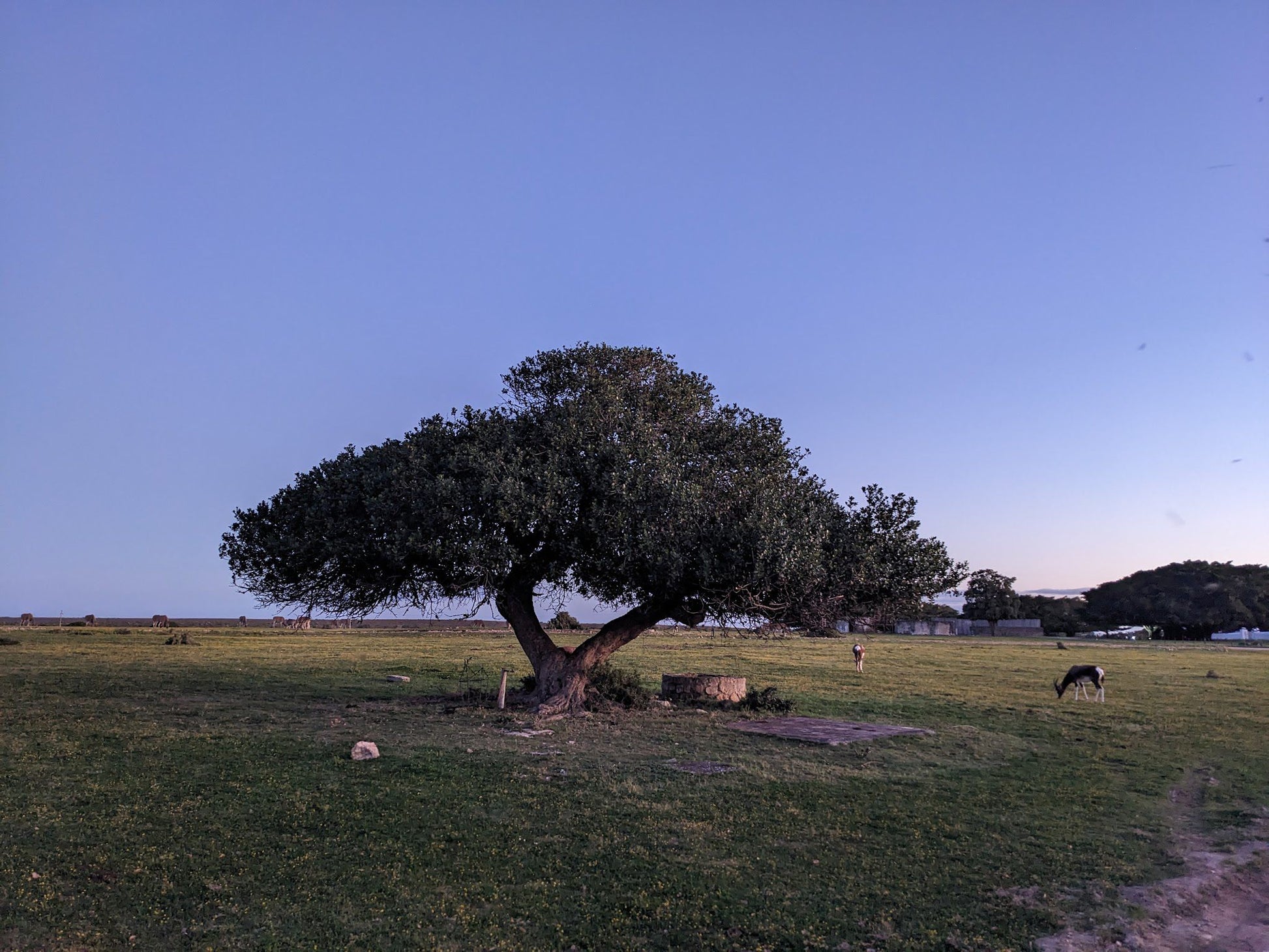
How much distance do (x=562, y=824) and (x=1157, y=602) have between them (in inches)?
6224

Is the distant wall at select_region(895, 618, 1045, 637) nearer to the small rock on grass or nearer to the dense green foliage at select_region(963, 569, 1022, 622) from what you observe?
the dense green foliage at select_region(963, 569, 1022, 622)

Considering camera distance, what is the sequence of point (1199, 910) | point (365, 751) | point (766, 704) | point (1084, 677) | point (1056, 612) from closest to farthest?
point (1199, 910) < point (365, 751) < point (766, 704) < point (1084, 677) < point (1056, 612)

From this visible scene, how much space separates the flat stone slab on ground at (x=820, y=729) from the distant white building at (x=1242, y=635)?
12564 cm

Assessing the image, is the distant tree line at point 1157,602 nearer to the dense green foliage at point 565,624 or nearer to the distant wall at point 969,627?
the distant wall at point 969,627

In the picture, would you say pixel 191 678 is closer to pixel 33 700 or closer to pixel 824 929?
pixel 33 700

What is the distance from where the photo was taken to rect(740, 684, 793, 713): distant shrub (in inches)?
1046

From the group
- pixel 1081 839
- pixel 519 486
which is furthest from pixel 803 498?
pixel 1081 839

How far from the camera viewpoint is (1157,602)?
142 metres

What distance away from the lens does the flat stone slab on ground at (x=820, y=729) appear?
70.1 feet

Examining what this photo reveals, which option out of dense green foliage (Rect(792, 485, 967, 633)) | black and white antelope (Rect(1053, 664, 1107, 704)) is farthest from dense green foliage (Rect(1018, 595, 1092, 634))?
dense green foliage (Rect(792, 485, 967, 633))

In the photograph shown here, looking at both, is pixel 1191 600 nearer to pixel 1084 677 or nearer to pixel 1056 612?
pixel 1056 612

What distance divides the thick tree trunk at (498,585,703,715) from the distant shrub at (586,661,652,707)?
0.27 m

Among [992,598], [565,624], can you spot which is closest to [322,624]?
[565,624]

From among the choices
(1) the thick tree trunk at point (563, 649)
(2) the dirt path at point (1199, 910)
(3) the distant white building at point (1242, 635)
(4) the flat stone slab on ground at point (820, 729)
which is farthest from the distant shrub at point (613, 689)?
(3) the distant white building at point (1242, 635)
